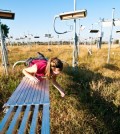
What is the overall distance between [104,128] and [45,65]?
1.68 m

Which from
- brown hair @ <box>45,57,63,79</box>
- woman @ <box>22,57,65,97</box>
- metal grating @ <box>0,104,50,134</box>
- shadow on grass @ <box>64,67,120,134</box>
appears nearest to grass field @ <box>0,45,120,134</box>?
shadow on grass @ <box>64,67,120,134</box>

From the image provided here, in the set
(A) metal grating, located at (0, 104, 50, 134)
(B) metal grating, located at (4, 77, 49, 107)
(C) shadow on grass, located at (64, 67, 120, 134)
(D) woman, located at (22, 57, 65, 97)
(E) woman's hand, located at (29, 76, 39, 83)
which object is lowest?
(C) shadow on grass, located at (64, 67, 120, 134)

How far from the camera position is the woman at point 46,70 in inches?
167

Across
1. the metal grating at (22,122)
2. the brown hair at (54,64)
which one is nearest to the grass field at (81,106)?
the brown hair at (54,64)

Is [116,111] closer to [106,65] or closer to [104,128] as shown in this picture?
[104,128]

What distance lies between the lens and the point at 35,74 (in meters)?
4.99

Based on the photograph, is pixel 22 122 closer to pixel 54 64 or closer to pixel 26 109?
pixel 26 109

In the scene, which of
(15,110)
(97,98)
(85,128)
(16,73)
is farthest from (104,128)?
(16,73)

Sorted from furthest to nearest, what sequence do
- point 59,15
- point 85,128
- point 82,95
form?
point 59,15, point 82,95, point 85,128

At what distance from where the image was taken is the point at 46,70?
439 centimetres

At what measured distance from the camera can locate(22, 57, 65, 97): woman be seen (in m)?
4.23

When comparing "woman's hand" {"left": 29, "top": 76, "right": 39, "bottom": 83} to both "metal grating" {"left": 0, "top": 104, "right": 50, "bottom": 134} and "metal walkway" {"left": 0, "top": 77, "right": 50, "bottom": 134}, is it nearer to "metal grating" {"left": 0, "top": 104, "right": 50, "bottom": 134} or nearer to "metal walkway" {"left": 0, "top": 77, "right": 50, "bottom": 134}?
"metal walkway" {"left": 0, "top": 77, "right": 50, "bottom": 134}

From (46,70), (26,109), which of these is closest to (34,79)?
(46,70)

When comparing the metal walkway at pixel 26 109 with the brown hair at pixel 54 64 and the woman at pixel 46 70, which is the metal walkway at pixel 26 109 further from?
the brown hair at pixel 54 64
